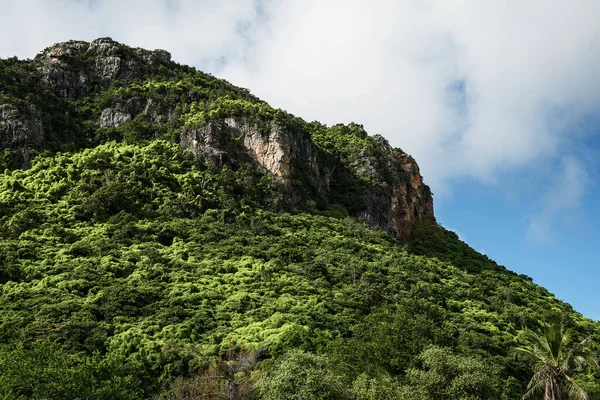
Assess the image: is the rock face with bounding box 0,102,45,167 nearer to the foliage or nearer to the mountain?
the mountain

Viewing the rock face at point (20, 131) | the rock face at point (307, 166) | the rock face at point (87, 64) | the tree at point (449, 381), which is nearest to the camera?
the tree at point (449, 381)

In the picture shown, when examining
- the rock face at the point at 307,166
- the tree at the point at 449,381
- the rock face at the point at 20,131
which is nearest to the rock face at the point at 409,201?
the rock face at the point at 307,166

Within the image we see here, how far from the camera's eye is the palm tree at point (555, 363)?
30.0 m

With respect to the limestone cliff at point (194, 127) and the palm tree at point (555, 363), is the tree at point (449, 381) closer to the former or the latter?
the palm tree at point (555, 363)

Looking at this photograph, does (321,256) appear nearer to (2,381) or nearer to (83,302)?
(83,302)

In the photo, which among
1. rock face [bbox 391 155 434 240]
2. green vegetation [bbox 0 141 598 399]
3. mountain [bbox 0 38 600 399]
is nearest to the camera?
green vegetation [bbox 0 141 598 399]

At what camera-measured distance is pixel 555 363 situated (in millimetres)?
31531

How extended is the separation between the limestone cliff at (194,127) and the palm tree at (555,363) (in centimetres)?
4369

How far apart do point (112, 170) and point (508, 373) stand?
155 feet

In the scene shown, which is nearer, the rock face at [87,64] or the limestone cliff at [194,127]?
the limestone cliff at [194,127]

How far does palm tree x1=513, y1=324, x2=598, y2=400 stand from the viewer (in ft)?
98.4

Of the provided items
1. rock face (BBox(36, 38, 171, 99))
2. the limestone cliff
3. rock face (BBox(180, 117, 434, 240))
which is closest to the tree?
the limestone cliff

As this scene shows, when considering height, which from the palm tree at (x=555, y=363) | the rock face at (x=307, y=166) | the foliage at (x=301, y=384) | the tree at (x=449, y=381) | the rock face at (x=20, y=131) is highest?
the rock face at (x=307, y=166)

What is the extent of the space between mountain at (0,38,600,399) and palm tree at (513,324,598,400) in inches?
94.7
